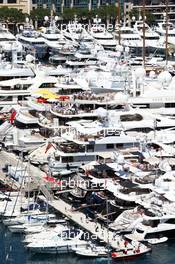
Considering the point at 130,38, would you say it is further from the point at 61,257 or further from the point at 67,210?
the point at 61,257

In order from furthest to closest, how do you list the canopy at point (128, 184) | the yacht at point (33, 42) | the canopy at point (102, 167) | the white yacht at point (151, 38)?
the yacht at point (33, 42) → the white yacht at point (151, 38) → the canopy at point (102, 167) → the canopy at point (128, 184)

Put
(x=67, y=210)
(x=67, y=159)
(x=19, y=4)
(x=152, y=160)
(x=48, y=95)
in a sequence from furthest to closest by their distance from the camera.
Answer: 1. (x=19, y=4)
2. (x=48, y=95)
3. (x=67, y=159)
4. (x=152, y=160)
5. (x=67, y=210)

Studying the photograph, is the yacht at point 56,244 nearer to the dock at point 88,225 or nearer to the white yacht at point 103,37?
the dock at point 88,225

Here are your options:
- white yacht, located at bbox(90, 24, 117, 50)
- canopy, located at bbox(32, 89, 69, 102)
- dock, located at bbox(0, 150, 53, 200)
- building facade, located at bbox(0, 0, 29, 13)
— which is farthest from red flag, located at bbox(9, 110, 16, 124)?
building facade, located at bbox(0, 0, 29, 13)

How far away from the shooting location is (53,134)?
45.7 m

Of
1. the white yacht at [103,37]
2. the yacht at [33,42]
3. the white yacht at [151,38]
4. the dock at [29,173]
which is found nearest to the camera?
the dock at [29,173]

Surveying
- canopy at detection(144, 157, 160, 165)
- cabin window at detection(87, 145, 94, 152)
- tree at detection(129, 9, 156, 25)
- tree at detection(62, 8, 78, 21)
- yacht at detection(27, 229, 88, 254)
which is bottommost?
tree at detection(129, 9, 156, 25)

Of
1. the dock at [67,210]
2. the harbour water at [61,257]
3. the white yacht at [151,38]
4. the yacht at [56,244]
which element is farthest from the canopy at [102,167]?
the white yacht at [151,38]

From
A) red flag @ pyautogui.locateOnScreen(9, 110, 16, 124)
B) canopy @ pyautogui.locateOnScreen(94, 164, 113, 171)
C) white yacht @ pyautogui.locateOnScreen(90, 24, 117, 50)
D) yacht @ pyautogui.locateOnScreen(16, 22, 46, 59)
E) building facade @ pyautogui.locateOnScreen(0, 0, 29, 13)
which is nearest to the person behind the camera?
canopy @ pyautogui.locateOnScreen(94, 164, 113, 171)

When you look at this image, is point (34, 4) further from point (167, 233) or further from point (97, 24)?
point (167, 233)

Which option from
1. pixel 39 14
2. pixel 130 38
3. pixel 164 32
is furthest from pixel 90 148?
pixel 39 14

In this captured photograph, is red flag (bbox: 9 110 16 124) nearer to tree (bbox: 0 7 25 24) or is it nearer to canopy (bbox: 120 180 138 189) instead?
canopy (bbox: 120 180 138 189)

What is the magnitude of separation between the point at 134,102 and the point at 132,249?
16.9 metres

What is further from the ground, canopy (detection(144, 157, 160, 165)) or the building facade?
canopy (detection(144, 157, 160, 165))
